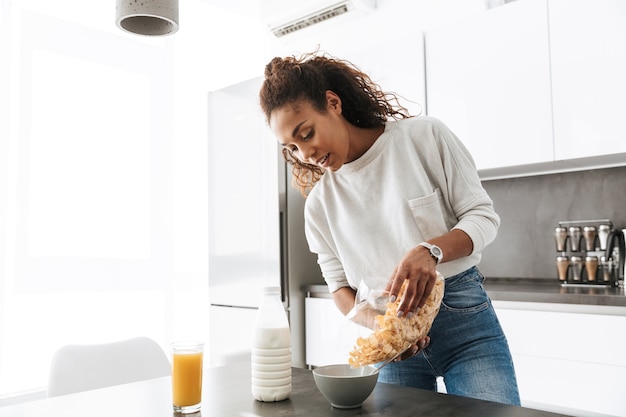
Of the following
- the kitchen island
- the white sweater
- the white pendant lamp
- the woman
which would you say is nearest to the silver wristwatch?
the woman

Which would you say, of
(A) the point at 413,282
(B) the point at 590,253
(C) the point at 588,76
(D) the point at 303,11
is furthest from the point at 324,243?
(D) the point at 303,11

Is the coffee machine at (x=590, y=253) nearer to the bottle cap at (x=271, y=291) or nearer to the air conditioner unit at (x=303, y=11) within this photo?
the air conditioner unit at (x=303, y=11)

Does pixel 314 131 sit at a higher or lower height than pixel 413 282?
higher

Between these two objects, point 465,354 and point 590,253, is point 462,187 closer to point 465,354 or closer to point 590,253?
point 465,354

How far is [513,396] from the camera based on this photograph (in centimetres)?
111

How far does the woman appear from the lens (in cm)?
118

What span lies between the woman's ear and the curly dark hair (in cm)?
1

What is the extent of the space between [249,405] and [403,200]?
55 centimetres

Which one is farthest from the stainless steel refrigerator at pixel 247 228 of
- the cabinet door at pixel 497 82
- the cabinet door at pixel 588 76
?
the cabinet door at pixel 588 76

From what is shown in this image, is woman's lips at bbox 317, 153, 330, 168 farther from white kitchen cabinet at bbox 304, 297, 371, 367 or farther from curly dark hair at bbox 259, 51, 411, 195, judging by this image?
white kitchen cabinet at bbox 304, 297, 371, 367

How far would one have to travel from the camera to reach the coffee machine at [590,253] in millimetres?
2461

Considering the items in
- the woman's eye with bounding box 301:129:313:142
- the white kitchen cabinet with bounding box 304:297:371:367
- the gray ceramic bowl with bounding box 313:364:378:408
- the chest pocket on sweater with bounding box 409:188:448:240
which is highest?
the woman's eye with bounding box 301:129:313:142

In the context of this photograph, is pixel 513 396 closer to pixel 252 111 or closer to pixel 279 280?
pixel 279 280

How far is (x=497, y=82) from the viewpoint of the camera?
261 cm
